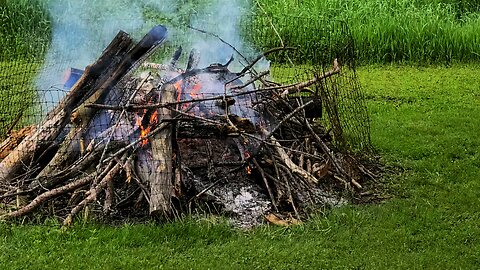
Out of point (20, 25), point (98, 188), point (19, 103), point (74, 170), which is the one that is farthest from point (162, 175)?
point (20, 25)

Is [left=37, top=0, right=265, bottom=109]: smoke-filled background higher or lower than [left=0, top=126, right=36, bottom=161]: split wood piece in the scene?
higher

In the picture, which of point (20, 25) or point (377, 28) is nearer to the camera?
point (20, 25)

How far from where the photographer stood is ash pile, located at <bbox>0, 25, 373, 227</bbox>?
4.04m

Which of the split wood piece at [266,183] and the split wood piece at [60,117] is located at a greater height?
the split wood piece at [60,117]

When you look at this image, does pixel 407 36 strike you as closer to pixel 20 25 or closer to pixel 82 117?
pixel 20 25

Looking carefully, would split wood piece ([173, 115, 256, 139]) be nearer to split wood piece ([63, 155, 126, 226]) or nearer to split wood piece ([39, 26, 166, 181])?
split wood piece ([63, 155, 126, 226])

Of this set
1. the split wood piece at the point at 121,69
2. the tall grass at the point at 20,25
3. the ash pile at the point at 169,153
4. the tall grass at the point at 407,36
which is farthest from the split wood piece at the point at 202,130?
the tall grass at the point at 407,36

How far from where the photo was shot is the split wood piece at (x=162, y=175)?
3.88 m

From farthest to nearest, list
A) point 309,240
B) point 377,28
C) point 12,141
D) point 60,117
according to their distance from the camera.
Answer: point 377,28, point 12,141, point 60,117, point 309,240

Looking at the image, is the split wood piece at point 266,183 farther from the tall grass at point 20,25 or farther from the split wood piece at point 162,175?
the tall grass at point 20,25

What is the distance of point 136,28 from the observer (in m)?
6.93

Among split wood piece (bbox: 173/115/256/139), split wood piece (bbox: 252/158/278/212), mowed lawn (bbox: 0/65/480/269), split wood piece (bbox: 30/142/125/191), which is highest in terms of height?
split wood piece (bbox: 173/115/256/139)

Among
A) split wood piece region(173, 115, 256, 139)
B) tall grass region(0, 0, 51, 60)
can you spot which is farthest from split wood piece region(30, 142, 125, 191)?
tall grass region(0, 0, 51, 60)

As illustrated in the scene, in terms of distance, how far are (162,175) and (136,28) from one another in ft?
10.9
